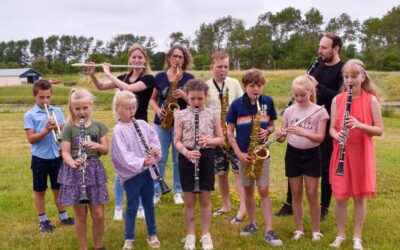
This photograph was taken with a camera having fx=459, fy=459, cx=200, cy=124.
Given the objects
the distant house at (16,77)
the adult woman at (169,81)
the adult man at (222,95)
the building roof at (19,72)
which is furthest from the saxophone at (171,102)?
the building roof at (19,72)

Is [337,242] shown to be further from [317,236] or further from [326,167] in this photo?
[326,167]

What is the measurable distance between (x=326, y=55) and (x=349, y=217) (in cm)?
224

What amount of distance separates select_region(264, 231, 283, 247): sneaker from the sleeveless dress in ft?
2.75

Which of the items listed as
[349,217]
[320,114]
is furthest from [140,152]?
[349,217]

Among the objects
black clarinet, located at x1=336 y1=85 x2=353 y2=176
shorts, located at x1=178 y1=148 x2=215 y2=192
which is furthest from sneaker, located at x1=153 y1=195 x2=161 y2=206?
black clarinet, located at x1=336 y1=85 x2=353 y2=176

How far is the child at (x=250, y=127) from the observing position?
5.29m

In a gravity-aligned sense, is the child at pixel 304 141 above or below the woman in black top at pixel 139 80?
below

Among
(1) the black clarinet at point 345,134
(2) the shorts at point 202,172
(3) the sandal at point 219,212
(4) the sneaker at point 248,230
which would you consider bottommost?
(3) the sandal at point 219,212

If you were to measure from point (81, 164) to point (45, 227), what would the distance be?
178cm

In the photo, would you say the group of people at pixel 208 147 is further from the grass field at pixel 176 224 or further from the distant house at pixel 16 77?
the distant house at pixel 16 77

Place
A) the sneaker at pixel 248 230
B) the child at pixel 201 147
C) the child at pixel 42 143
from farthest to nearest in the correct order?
the child at pixel 42 143 < the sneaker at pixel 248 230 < the child at pixel 201 147

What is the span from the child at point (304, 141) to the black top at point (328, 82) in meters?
0.61

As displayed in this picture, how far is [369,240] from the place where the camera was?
5.33 meters

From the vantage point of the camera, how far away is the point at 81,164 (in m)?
4.67
